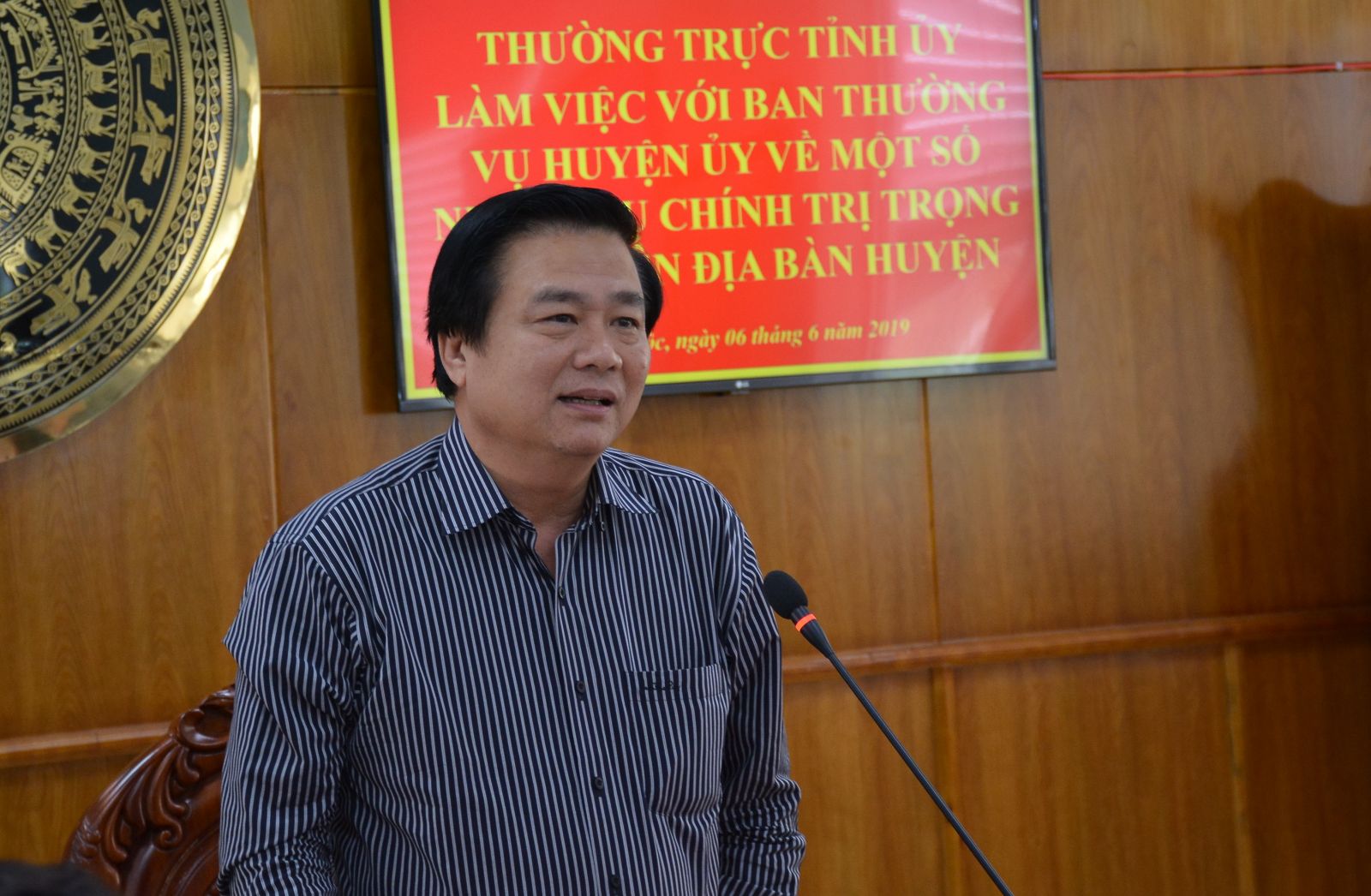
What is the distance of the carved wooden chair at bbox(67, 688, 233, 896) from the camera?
Result: 5.56 feet

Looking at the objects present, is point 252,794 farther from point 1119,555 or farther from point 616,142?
point 1119,555

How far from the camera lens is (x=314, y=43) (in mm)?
2686

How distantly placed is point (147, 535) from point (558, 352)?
1.43 metres

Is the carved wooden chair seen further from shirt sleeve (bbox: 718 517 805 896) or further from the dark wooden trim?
the dark wooden trim

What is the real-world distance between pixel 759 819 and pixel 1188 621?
176 cm

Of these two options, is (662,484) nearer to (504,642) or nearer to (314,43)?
(504,642)

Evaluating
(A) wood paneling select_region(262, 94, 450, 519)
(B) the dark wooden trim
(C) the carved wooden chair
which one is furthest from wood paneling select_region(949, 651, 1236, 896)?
(C) the carved wooden chair

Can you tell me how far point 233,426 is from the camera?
2.65 metres

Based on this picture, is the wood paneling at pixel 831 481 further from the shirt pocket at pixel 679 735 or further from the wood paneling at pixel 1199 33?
the shirt pocket at pixel 679 735

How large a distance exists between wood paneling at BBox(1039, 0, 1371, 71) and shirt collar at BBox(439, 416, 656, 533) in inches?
72.5

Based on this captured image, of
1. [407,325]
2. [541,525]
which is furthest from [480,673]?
[407,325]

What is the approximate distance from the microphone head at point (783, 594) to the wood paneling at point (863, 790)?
132 cm

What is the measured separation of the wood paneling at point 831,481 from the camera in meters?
2.89

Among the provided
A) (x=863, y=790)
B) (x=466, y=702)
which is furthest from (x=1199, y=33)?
(x=466, y=702)
